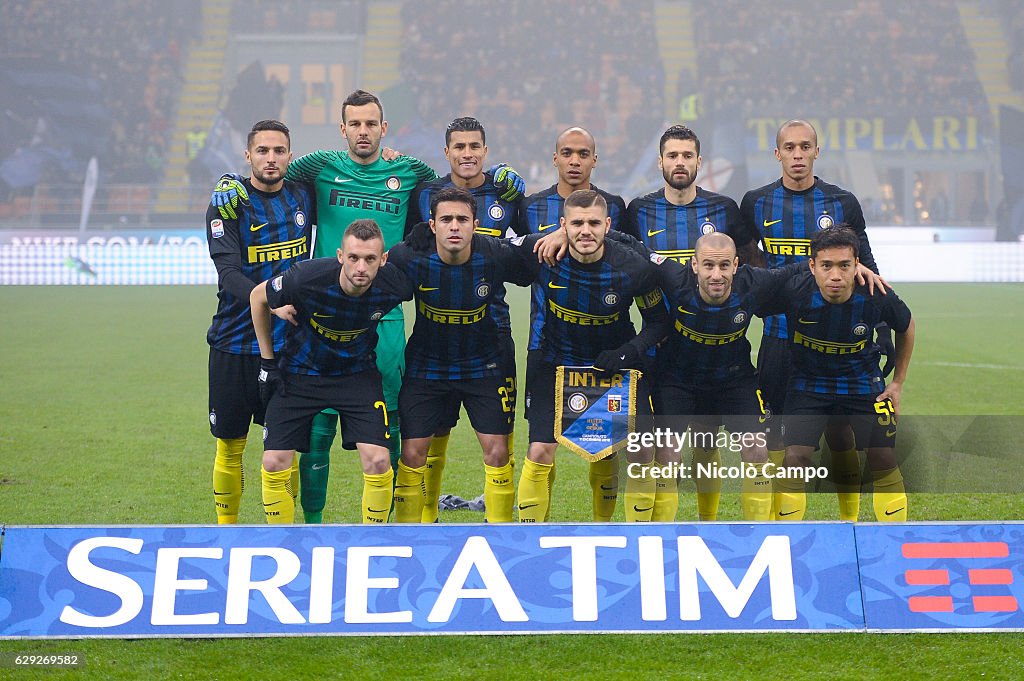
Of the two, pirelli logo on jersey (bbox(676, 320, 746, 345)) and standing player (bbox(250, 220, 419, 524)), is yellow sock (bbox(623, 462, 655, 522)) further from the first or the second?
standing player (bbox(250, 220, 419, 524))

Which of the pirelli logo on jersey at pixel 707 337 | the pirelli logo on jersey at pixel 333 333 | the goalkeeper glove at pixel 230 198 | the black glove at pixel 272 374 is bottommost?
the black glove at pixel 272 374

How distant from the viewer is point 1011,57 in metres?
33.3

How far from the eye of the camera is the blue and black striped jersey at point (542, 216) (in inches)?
Result: 215

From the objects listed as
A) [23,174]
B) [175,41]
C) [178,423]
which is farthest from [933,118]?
[178,423]

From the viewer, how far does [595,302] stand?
5129mm

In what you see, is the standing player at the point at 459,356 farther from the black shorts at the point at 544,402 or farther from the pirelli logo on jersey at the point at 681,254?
the pirelli logo on jersey at the point at 681,254

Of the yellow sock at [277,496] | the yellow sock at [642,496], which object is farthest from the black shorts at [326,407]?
the yellow sock at [642,496]

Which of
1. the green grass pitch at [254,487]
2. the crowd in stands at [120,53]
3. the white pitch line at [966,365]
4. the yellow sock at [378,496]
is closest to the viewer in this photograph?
the green grass pitch at [254,487]

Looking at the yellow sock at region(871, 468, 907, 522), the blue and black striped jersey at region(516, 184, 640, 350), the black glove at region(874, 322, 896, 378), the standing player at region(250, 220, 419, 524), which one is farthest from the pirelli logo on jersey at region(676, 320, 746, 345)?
the standing player at region(250, 220, 419, 524)

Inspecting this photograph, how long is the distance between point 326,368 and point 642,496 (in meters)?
1.55

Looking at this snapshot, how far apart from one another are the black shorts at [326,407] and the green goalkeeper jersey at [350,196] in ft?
2.26

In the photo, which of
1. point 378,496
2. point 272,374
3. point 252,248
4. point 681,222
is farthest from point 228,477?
point 681,222

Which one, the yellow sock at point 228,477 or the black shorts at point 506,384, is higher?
the black shorts at point 506,384

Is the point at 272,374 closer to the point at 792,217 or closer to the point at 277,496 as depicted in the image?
the point at 277,496
